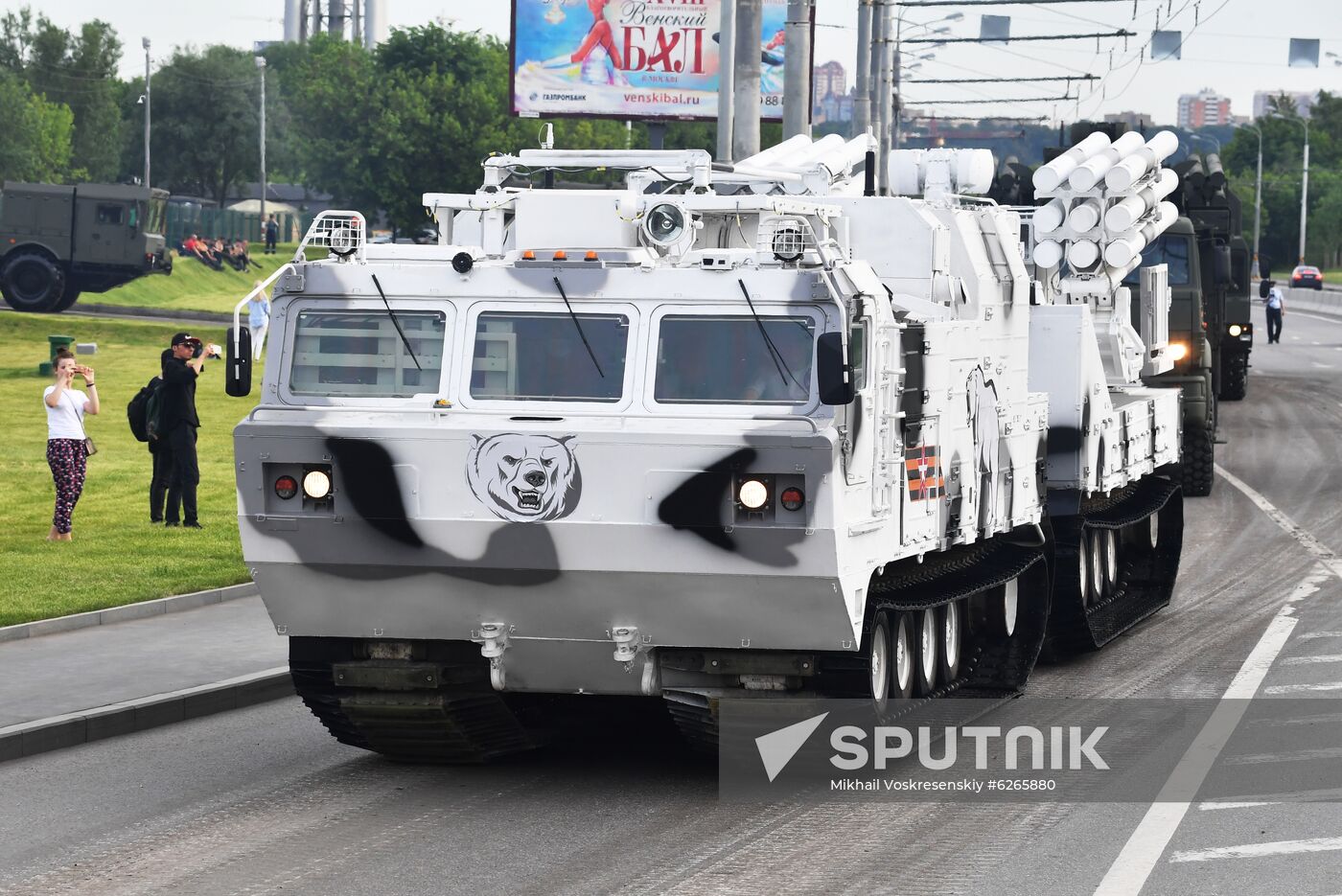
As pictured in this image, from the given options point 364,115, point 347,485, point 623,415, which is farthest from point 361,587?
point 364,115

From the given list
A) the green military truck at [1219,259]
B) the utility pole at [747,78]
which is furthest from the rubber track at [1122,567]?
the green military truck at [1219,259]

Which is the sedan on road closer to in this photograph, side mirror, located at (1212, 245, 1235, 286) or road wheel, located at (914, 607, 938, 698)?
side mirror, located at (1212, 245, 1235, 286)

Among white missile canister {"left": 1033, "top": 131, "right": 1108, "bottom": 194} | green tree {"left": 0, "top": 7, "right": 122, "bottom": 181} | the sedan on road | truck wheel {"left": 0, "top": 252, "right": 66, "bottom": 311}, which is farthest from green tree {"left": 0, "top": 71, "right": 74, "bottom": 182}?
white missile canister {"left": 1033, "top": 131, "right": 1108, "bottom": 194}

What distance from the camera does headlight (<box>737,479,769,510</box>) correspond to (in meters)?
10.5

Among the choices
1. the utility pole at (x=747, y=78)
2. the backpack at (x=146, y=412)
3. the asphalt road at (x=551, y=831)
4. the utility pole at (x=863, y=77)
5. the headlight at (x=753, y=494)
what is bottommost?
the asphalt road at (x=551, y=831)

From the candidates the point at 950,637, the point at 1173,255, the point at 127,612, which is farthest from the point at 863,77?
the point at 950,637

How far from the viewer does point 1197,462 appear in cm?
2606

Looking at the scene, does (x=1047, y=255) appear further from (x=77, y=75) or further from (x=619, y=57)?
(x=77, y=75)

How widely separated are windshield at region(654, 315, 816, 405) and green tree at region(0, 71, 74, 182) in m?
86.6

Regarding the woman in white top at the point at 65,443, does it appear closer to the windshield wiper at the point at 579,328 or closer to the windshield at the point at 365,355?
the windshield at the point at 365,355

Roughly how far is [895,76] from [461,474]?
38606mm

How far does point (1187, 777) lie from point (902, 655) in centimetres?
171

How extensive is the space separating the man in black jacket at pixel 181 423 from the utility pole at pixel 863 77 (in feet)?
46.6

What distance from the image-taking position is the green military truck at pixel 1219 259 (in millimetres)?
30484
